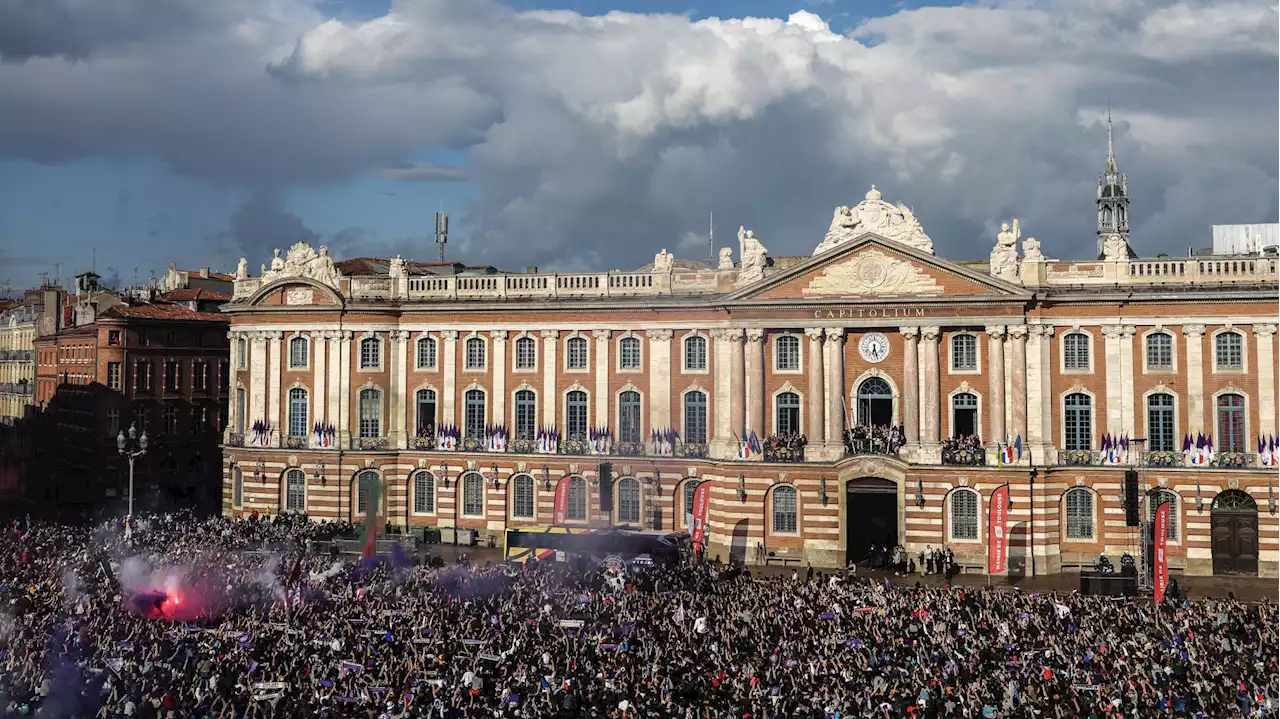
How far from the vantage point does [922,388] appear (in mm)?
60938

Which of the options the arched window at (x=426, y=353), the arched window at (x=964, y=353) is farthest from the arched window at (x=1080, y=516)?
the arched window at (x=426, y=353)

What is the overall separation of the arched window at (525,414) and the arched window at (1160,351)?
105 ft

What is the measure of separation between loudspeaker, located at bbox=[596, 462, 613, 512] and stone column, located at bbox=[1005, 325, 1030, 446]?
20474 mm

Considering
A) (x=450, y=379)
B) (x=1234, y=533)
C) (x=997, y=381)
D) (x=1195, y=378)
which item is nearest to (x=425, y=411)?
(x=450, y=379)

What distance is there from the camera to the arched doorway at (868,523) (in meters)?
62.0

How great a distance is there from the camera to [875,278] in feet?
200

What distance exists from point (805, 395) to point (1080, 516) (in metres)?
14.6

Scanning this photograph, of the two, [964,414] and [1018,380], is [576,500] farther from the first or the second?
[1018,380]

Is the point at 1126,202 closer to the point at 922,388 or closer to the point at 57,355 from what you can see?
the point at 922,388

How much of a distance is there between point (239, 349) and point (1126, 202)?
6229 cm

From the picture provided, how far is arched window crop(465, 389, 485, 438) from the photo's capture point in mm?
69312

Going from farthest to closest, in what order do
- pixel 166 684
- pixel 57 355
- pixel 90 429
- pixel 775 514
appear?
pixel 57 355 → pixel 90 429 → pixel 775 514 → pixel 166 684

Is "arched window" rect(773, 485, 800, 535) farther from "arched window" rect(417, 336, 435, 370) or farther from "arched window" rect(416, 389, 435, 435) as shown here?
"arched window" rect(417, 336, 435, 370)

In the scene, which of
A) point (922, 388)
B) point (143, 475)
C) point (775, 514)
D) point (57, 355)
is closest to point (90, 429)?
point (143, 475)
